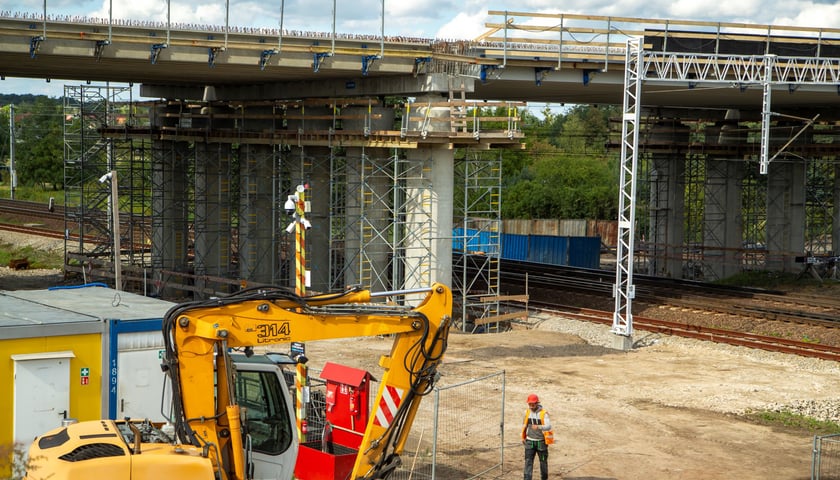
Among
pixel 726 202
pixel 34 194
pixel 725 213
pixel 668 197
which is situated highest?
pixel 34 194

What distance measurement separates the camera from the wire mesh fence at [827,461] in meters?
16.3

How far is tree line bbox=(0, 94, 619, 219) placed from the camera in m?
74.9

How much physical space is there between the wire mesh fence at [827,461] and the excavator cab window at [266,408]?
28.5 ft

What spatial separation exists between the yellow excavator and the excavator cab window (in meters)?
0.01

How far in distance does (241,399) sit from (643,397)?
13.2 metres

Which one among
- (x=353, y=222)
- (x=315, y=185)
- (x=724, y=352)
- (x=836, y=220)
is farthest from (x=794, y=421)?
(x=836, y=220)

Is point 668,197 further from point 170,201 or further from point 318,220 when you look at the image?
point 170,201

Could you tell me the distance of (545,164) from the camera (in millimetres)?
85500

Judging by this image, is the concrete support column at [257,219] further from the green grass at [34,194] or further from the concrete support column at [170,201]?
the green grass at [34,194]

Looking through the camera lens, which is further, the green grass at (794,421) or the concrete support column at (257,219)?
the concrete support column at (257,219)

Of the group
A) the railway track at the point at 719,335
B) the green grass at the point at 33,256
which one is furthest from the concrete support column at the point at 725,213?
the green grass at the point at 33,256

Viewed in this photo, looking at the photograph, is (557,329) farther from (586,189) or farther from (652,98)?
(586,189)

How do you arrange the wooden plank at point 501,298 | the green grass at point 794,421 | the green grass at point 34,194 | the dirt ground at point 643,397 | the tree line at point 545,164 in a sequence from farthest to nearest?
the green grass at point 34,194 < the tree line at point 545,164 < the wooden plank at point 501,298 < the green grass at point 794,421 < the dirt ground at point 643,397

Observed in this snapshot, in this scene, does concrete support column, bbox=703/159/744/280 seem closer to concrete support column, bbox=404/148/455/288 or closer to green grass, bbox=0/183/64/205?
concrete support column, bbox=404/148/455/288
